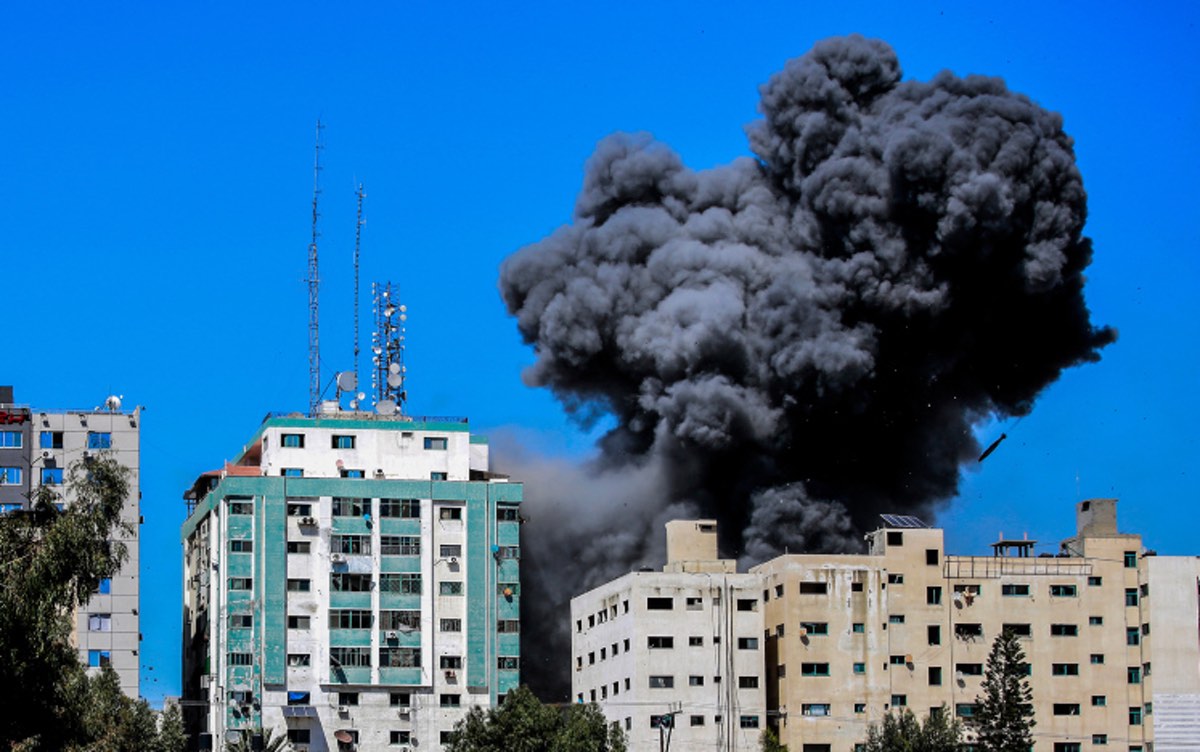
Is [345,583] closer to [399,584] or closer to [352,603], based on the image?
[352,603]

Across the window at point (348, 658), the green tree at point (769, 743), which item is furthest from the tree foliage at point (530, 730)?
the window at point (348, 658)

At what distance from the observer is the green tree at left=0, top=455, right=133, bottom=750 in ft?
197

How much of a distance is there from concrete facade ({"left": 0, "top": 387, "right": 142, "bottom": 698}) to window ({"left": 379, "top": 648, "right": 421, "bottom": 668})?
449 inches

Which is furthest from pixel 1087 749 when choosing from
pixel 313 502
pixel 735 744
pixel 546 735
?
pixel 313 502

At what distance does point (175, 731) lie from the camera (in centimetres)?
10069

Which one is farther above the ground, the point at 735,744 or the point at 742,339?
the point at 742,339

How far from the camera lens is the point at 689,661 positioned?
341ft

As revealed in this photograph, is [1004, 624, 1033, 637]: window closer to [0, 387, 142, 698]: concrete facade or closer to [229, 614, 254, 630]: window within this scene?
[229, 614, 254, 630]: window

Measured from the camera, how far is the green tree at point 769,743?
100 meters

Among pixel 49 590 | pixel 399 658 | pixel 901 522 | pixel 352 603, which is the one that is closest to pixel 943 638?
pixel 901 522

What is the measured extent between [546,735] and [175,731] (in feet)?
51.8

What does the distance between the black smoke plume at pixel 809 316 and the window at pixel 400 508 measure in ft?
44.6

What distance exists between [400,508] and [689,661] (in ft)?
46.5

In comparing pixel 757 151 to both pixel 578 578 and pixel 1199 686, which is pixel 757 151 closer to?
pixel 578 578
